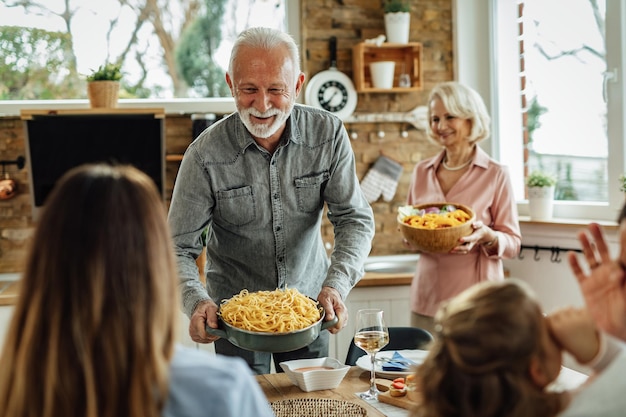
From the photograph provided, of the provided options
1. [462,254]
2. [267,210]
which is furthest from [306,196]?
[462,254]

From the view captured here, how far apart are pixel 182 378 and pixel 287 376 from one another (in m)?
1.28

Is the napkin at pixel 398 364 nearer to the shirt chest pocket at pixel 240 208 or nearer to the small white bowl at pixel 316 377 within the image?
the small white bowl at pixel 316 377

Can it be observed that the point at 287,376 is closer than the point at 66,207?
No

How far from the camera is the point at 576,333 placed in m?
1.25

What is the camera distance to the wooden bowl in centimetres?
305

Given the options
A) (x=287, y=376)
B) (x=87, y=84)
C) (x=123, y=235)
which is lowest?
(x=287, y=376)

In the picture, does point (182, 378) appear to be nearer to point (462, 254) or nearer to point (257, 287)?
point (257, 287)

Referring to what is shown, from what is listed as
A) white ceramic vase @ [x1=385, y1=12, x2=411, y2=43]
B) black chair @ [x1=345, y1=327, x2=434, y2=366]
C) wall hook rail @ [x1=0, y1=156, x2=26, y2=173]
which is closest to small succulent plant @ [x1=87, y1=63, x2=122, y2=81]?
wall hook rail @ [x1=0, y1=156, x2=26, y2=173]

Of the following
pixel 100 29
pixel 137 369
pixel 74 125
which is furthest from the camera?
pixel 100 29

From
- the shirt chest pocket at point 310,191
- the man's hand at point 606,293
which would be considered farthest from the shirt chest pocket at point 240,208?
the man's hand at point 606,293

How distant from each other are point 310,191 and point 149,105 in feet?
6.42

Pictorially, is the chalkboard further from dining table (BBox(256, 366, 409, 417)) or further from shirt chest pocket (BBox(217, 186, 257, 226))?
dining table (BBox(256, 366, 409, 417))

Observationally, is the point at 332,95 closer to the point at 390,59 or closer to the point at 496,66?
the point at 390,59

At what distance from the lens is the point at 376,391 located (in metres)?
2.16
